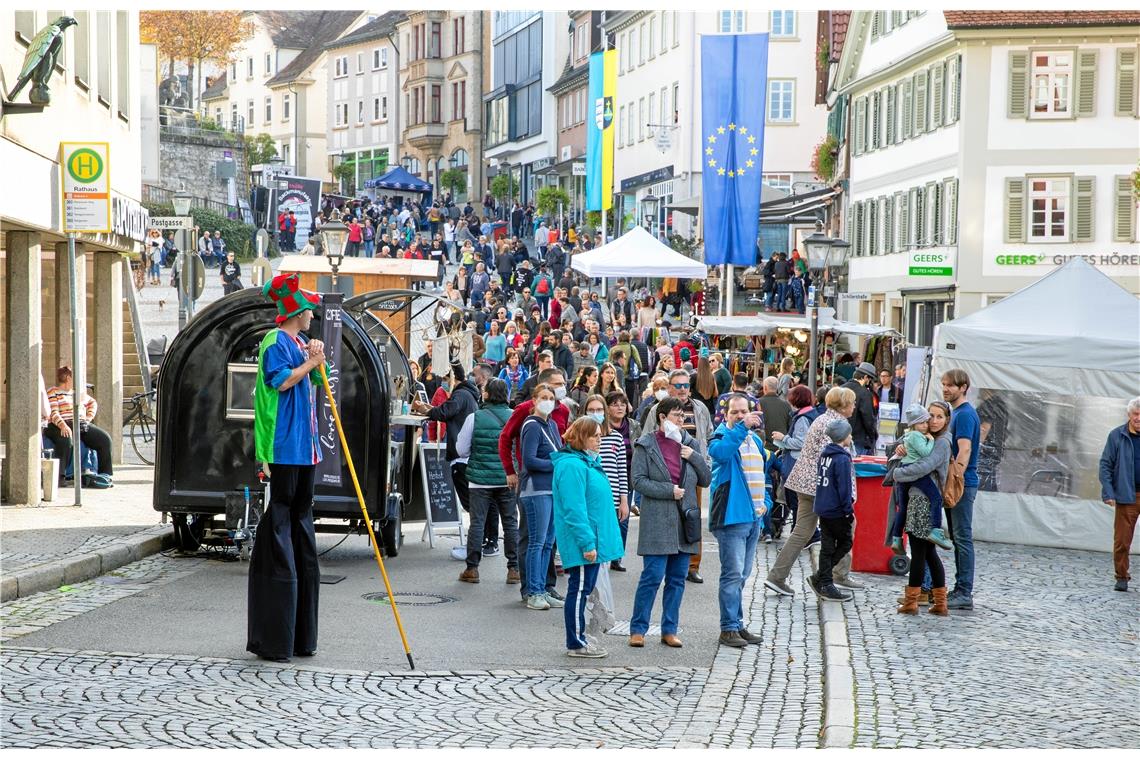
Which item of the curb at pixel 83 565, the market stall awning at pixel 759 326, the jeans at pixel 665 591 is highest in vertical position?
the market stall awning at pixel 759 326

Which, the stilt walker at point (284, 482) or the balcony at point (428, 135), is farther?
the balcony at point (428, 135)

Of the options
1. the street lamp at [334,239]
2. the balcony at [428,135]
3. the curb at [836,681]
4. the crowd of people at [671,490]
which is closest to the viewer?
the curb at [836,681]

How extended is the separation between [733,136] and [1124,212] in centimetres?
1187

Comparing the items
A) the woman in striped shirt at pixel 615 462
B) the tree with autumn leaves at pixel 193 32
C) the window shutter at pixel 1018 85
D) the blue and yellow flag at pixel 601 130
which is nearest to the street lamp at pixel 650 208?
the blue and yellow flag at pixel 601 130

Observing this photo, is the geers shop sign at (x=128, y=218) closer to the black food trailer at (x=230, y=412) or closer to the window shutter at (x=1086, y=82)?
the black food trailer at (x=230, y=412)

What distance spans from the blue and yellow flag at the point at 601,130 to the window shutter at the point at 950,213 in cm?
1169

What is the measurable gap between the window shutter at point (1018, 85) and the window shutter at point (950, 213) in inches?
80.6

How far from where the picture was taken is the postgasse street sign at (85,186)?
16984 millimetres

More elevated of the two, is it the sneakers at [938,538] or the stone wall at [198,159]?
the stone wall at [198,159]

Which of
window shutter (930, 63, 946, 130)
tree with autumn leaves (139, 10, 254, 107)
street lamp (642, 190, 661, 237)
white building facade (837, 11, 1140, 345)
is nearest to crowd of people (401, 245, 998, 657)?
white building facade (837, 11, 1140, 345)

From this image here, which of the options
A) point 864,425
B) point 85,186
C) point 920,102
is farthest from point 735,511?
point 920,102

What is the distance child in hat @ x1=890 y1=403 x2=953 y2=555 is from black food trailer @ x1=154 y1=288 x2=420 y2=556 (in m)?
4.45

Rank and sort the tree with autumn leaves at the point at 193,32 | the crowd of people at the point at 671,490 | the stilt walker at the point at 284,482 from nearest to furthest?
1. the stilt walker at the point at 284,482
2. the crowd of people at the point at 671,490
3. the tree with autumn leaves at the point at 193,32
